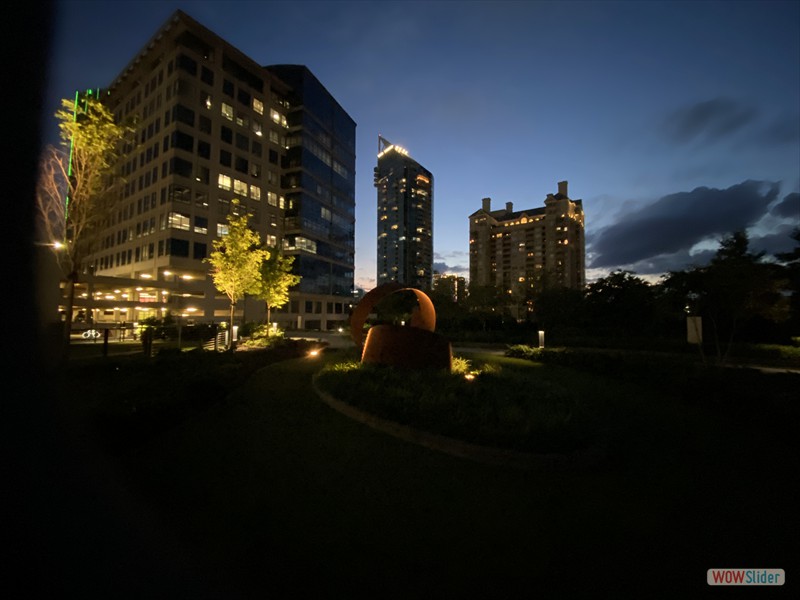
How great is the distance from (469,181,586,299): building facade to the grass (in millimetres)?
100576

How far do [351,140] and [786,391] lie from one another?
73213 mm

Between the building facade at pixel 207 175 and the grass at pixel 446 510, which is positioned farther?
the building facade at pixel 207 175

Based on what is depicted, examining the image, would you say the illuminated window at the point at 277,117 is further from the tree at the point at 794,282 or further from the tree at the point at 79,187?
the tree at the point at 794,282

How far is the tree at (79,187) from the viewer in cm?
1266

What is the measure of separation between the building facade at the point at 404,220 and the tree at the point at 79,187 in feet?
451

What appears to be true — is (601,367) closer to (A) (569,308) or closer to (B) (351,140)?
(A) (569,308)

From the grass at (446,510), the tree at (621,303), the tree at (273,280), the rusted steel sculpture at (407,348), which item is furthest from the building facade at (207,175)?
the tree at (621,303)

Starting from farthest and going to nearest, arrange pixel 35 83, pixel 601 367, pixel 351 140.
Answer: pixel 351 140
pixel 601 367
pixel 35 83

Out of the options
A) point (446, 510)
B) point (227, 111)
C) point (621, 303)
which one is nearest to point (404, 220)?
point (227, 111)

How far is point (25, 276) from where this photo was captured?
11.2 m

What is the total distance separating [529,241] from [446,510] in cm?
12521

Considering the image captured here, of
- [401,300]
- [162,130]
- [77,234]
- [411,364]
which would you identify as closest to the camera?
[411,364]

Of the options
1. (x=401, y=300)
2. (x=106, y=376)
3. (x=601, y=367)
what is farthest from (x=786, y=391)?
(x=401, y=300)

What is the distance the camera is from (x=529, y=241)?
120 meters
